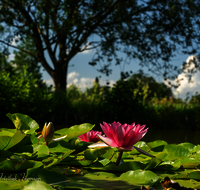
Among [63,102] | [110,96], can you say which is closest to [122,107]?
[110,96]

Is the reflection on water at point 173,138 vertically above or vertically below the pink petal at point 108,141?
below

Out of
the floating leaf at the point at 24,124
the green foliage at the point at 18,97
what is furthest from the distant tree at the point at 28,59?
the floating leaf at the point at 24,124

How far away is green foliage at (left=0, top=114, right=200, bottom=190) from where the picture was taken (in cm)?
72

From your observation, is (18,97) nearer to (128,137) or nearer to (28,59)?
(128,137)

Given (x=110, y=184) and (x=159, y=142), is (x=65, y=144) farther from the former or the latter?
(x=159, y=142)

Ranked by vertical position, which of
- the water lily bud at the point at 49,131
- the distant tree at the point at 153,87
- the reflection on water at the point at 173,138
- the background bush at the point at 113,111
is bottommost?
the reflection on water at the point at 173,138

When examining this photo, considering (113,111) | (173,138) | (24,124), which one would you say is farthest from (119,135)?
(113,111)

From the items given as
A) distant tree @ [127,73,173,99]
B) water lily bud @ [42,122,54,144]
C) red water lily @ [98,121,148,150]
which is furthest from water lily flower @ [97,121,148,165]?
distant tree @ [127,73,173,99]

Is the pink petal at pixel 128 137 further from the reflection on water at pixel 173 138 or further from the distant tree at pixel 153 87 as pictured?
the distant tree at pixel 153 87

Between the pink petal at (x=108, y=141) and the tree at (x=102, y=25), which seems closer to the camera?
the pink petal at (x=108, y=141)

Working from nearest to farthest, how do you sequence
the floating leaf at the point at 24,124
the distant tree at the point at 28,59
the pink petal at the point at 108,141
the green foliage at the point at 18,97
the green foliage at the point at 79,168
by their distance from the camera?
the green foliage at the point at 79,168 < the pink petal at the point at 108,141 < the floating leaf at the point at 24,124 < the green foliage at the point at 18,97 < the distant tree at the point at 28,59

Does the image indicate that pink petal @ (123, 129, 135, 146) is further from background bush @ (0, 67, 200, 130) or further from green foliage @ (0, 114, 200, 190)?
background bush @ (0, 67, 200, 130)

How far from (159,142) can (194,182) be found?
53cm

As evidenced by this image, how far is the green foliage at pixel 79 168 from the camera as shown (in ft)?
2.37
